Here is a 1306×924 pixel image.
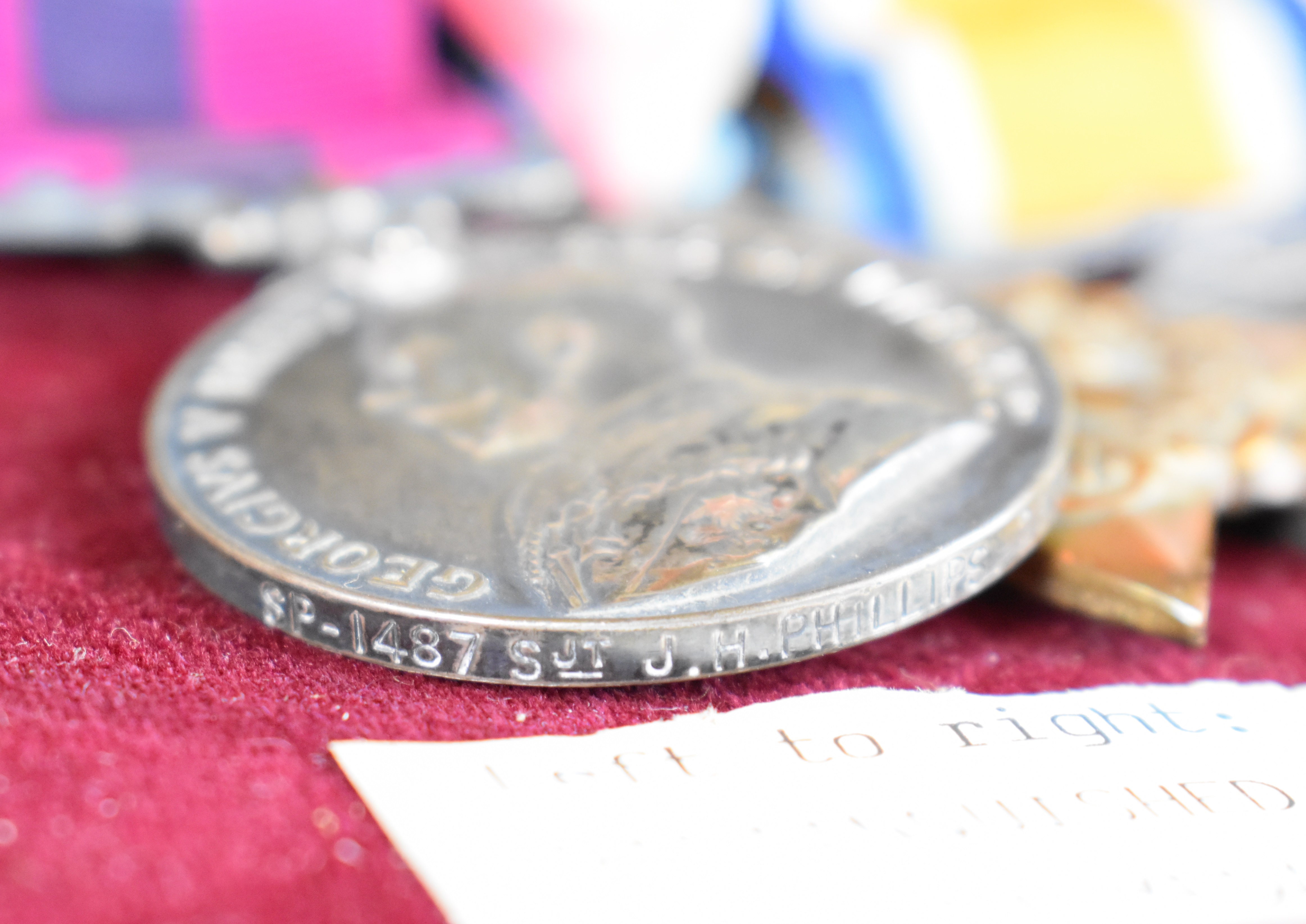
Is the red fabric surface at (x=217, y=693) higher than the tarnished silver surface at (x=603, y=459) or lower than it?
lower

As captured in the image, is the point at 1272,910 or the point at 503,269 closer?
the point at 1272,910

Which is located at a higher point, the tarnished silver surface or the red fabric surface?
the tarnished silver surface

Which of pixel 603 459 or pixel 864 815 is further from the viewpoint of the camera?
pixel 603 459

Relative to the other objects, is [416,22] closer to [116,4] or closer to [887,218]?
[116,4]

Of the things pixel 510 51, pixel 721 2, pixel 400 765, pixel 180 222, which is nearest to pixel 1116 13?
pixel 721 2
